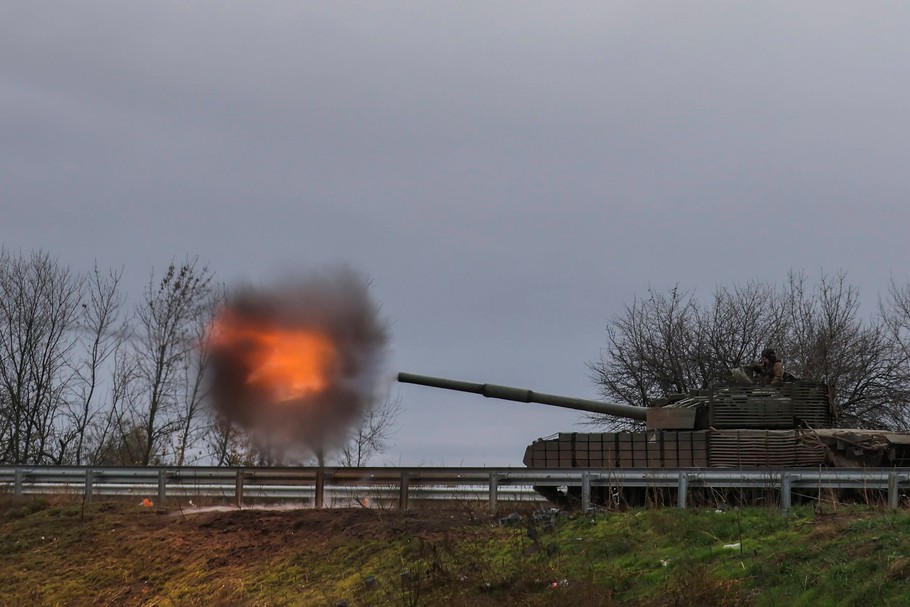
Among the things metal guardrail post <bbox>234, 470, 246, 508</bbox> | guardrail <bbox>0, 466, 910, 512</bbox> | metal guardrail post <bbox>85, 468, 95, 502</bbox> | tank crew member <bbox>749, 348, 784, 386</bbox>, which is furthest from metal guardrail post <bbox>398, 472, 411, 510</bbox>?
tank crew member <bbox>749, 348, 784, 386</bbox>

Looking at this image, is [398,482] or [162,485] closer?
[398,482]

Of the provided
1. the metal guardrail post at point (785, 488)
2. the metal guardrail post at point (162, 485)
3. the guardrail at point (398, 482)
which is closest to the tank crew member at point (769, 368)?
the guardrail at point (398, 482)

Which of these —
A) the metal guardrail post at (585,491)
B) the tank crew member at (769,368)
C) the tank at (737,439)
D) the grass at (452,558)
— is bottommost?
the grass at (452,558)

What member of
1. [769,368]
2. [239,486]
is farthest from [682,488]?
[239,486]

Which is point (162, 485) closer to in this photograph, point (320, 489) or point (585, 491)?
point (320, 489)

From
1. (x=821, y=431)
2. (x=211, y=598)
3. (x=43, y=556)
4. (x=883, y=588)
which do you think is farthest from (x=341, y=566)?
(x=821, y=431)

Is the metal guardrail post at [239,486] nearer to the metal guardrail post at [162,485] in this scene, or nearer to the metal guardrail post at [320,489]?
the metal guardrail post at [320,489]

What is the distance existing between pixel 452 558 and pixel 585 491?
3205mm

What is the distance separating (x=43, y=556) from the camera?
21.5 meters

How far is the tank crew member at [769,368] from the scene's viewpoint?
25406 mm

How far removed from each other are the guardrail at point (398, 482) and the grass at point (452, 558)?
1.16m

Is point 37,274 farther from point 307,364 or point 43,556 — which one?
point 43,556

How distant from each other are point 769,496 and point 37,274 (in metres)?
30.0

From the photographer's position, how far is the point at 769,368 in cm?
2564
